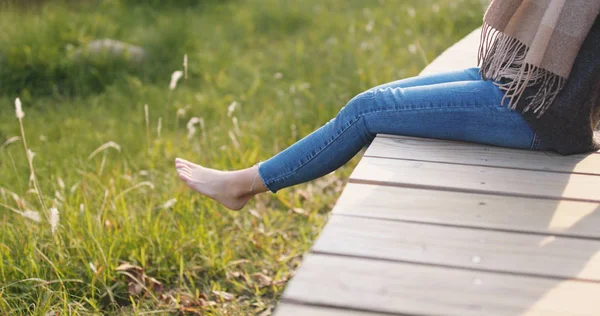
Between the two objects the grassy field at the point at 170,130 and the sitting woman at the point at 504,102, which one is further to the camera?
the grassy field at the point at 170,130

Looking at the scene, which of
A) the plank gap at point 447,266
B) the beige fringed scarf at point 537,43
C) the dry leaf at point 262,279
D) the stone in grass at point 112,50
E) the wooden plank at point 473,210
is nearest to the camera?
the plank gap at point 447,266

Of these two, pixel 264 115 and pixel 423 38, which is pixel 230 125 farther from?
pixel 423 38

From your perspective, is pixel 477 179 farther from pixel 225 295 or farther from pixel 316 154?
pixel 225 295

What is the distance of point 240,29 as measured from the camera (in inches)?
249

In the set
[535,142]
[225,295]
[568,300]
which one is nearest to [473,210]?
[568,300]

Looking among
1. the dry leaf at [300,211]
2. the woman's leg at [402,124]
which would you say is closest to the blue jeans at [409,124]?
the woman's leg at [402,124]

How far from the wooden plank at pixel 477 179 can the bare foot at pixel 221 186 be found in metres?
0.63

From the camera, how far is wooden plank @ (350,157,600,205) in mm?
1979

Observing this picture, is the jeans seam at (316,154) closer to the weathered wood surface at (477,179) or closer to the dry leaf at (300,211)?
the weathered wood surface at (477,179)

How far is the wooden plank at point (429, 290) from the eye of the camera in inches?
57.5

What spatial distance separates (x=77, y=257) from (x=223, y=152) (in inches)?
46.4

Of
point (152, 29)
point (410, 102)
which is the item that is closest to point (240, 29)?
point (152, 29)

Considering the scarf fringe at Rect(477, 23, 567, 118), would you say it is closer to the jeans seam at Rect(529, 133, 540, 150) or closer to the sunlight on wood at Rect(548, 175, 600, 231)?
the jeans seam at Rect(529, 133, 540, 150)

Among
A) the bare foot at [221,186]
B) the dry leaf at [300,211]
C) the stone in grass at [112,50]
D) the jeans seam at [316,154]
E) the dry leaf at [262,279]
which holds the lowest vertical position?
the stone in grass at [112,50]
